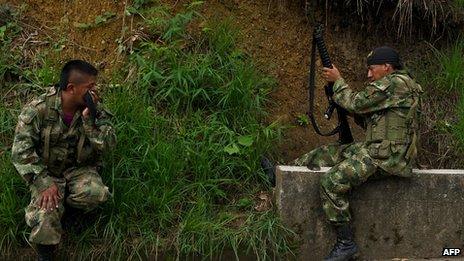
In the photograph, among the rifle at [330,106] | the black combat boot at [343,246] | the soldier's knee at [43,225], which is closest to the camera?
the soldier's knee at [43,225]

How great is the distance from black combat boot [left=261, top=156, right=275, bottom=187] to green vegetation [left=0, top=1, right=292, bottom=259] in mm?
54

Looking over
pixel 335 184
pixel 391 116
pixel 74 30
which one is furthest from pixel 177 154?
pixel 74 30

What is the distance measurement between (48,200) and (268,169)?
1.81 meters

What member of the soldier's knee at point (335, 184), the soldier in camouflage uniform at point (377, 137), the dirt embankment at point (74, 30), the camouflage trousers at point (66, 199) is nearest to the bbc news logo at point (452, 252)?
the soldier in camouflage uniform at point (377, 137)

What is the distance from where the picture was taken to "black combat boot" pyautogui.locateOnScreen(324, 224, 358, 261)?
18.2 feet

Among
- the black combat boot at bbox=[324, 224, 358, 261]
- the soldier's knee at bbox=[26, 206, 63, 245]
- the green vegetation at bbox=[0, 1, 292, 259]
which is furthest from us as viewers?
the black combat boot at bbox=[324, 224, 358, 261]

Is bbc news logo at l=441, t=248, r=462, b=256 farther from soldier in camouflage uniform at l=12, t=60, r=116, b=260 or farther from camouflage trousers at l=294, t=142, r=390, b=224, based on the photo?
soldier in camouflage uniform at l=12, t=60, r=116, b=260

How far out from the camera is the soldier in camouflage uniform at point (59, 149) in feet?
16.2

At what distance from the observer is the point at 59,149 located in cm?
515

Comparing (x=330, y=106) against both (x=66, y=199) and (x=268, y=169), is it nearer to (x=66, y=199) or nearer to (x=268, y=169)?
(x=268, y=169)

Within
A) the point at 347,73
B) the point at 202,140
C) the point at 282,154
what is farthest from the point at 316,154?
the point at 347,73

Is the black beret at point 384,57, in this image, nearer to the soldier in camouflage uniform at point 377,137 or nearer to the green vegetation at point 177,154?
the soldier in camouflage uniform at point 377,137

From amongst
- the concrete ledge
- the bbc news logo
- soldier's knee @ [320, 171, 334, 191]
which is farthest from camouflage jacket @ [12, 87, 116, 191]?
the bbc news logo

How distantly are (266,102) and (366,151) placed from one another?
1.25 m
